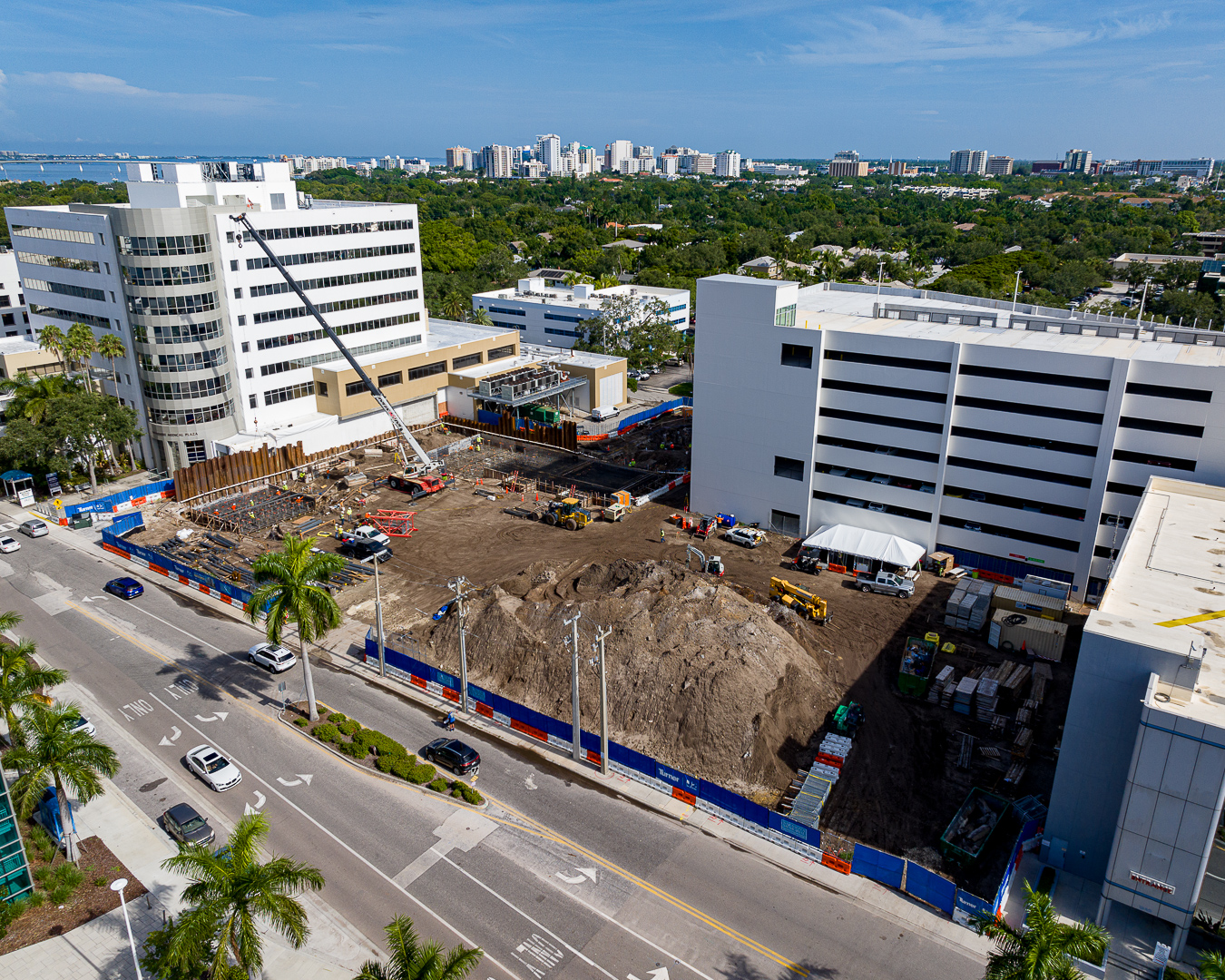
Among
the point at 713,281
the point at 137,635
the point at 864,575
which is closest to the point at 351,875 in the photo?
the point at 137,635

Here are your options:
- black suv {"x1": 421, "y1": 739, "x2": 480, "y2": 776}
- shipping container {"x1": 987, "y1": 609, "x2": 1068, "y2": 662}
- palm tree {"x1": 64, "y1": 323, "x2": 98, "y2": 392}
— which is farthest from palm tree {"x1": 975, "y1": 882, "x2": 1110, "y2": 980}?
palm tree {"x1": 64, "y1": 323, "x2": 98, "y2": 392}

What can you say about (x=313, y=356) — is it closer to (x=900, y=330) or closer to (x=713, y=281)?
(x=713, y=281)

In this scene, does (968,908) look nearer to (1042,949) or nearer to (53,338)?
(1042,949)

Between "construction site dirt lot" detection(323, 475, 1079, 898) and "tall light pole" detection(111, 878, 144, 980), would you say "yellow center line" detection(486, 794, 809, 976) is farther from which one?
"tall light pole" detection(111, 878, 144, 980)

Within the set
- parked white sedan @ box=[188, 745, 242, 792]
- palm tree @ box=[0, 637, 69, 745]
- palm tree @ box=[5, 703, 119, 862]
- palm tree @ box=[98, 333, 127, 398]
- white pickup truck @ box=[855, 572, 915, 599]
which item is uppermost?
palm tree @ box=[98, 333, 127, 398]

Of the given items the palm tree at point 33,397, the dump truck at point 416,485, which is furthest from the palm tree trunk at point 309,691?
the palm tree at point 33,397
